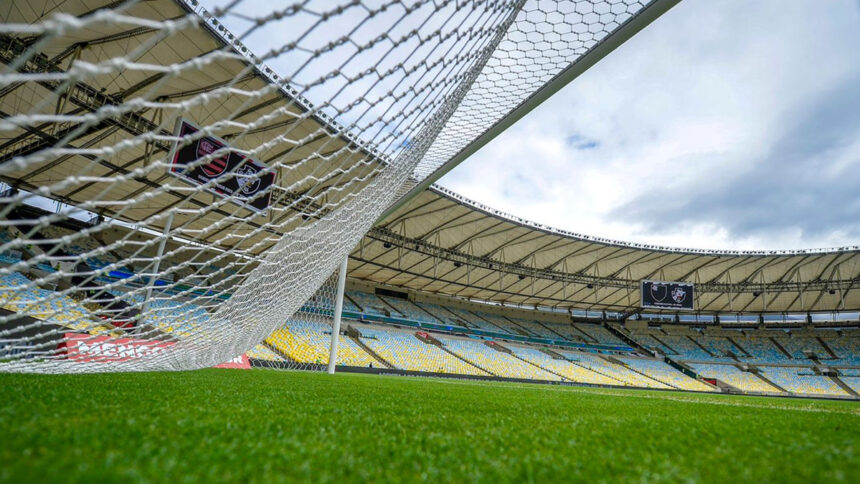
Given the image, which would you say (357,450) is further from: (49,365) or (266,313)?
(266,313)

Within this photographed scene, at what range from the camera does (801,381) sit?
27.4 m

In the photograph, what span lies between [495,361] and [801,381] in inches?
797

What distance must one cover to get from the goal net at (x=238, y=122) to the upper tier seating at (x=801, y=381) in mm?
30660

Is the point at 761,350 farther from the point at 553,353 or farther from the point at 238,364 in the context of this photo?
the point at 238,364

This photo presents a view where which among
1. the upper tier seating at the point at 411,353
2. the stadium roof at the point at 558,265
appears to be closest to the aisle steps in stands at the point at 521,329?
the stadium roof at the point at 558,265

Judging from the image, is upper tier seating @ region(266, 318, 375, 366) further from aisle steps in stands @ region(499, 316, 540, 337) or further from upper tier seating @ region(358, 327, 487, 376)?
aisle steps in stands @ region(499, 316, 540, 337)

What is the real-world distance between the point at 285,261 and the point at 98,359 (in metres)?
2.08

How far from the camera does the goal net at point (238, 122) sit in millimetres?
1935

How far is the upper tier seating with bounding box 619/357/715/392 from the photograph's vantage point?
27.9m

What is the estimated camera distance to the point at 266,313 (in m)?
Result: 5.65

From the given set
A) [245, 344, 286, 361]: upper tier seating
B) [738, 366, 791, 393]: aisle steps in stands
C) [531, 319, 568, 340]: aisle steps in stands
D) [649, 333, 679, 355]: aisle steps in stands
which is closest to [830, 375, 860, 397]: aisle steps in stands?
[738, 366, 791, 393]: aisle steps in stands

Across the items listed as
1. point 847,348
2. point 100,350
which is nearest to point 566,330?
point 847,348

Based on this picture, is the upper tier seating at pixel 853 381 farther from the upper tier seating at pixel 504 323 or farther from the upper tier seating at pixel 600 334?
the upper tier seating at pixel 504 323

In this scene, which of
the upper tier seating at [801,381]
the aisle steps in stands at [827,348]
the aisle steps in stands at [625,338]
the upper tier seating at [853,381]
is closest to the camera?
the upper tier seating at [853,381]
